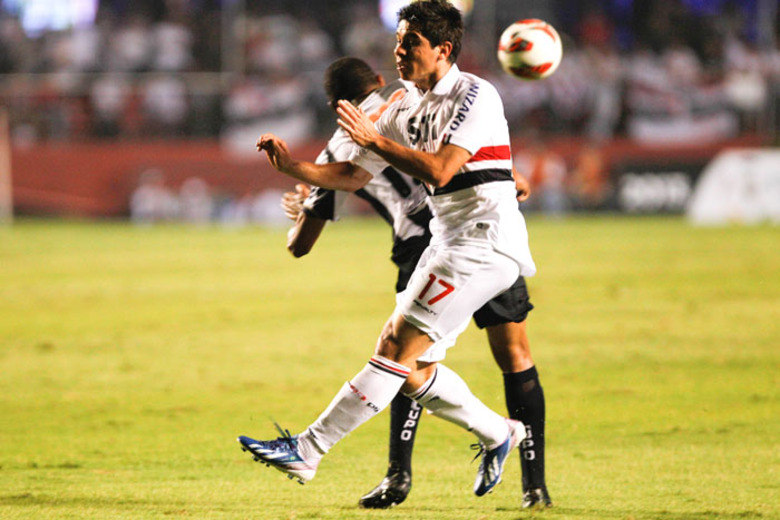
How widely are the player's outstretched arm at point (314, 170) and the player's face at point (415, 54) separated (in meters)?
0.59

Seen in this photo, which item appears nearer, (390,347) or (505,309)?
(390,347)

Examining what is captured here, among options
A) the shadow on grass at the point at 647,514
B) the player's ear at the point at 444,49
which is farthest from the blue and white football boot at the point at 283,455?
the player's ear at the point at 444,49

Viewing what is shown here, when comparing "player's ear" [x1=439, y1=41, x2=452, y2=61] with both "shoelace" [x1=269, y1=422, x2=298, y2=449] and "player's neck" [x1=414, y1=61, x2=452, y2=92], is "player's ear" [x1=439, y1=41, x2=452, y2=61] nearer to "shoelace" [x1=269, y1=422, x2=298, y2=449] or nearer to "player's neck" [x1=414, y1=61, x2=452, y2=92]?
"player's neck" [x1=414, y1=61, x2=452, y2=92]

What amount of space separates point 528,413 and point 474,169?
4.14 feet

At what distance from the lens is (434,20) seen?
452cm

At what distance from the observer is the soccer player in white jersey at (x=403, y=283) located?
4945 mm

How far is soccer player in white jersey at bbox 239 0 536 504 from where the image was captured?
14.8 ft

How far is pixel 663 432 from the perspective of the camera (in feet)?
21.3

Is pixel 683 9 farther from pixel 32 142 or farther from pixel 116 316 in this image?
pixel 116 316

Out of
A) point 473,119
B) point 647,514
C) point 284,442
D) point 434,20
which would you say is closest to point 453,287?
point 473,119

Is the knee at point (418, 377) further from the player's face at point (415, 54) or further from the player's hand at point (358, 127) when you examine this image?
the player's face at point (415, 54)

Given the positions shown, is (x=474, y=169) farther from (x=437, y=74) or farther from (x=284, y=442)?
(x=284, y=442)

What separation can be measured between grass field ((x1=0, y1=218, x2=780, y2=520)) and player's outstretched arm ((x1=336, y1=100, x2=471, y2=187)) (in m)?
1.55

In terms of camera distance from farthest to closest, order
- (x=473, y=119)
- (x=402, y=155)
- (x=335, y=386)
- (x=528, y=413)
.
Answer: (x=335, y=386) < (x=528, y=413) < (x=473, y=119) < (x=402, y=155)
